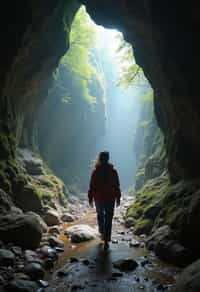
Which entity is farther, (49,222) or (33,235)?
(49,222)

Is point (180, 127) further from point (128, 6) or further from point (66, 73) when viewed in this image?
point (66, 73)

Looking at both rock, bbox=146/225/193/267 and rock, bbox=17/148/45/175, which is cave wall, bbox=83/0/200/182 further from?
rock, bbox=17/148/45/175

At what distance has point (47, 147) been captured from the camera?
32.8 m

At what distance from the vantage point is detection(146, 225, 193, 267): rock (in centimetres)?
768

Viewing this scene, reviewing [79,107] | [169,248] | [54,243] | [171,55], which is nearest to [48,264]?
[54,243]

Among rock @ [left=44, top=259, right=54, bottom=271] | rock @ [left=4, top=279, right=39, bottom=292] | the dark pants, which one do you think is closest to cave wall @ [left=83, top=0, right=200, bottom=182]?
the dark pants

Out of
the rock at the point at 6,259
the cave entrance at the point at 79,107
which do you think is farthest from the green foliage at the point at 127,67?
the rock at the point at 6,259

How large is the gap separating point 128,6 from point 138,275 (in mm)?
10445

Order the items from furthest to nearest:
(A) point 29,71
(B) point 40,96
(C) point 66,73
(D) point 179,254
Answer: (C) point 66,73
(B) point 40,96
(A) point 29,71
(D) point 179,254

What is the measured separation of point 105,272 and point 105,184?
8.63 ft

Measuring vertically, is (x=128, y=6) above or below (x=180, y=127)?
above

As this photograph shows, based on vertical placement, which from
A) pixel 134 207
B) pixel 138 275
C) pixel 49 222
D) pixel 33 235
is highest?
pixel 134 207

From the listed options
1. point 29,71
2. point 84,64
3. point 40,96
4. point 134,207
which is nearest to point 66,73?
point 84,64

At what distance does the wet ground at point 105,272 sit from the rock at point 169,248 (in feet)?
0.75
